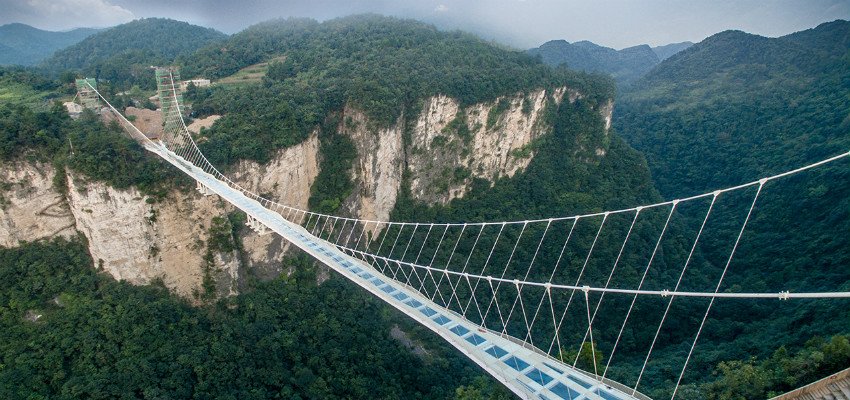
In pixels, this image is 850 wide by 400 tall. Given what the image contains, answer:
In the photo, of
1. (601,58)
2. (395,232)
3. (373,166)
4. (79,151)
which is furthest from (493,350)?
(601,58)

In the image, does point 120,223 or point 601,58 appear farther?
point 601,58

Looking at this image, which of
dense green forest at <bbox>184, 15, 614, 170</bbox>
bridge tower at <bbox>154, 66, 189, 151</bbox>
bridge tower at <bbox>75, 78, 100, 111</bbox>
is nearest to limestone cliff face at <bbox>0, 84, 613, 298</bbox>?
dense green forest at <bbox>184, 15, 614, 170</bbox>

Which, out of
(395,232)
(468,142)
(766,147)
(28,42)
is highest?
(28,42)

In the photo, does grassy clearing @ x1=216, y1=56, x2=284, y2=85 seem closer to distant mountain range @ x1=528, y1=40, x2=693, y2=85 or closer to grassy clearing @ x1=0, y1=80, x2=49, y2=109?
grassy clearing @ x1=0, y1=80, x2=49, y2=109

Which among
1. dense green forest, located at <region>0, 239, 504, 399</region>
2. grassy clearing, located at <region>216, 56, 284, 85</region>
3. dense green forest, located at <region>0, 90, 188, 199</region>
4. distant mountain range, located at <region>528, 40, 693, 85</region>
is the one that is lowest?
dense green forest, located at <region>0, 239, 504, 399</region>

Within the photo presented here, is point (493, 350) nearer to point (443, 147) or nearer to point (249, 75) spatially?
point (443, 147)

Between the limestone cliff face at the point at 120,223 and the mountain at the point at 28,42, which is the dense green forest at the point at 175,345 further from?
the mountain at the point at 28,42

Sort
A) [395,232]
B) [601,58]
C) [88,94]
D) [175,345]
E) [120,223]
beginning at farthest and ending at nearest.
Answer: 1. [601,58]
2. [395,232]
3. [88,94]
4. [120,223]
5. [175,345]

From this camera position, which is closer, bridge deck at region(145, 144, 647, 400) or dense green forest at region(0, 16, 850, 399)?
bridge deck at region(145, 144, 647, 400)
